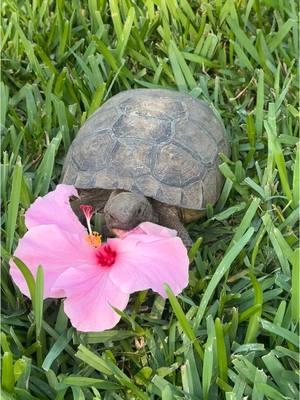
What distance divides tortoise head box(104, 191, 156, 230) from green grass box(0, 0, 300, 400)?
161 millimetres

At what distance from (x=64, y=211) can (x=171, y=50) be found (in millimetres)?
968

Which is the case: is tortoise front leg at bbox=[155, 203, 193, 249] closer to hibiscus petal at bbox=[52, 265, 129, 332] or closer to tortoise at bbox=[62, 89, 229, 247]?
tortoise at bbox=[62, 89, 229, 247]

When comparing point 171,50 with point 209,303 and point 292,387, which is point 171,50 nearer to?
point 209,303

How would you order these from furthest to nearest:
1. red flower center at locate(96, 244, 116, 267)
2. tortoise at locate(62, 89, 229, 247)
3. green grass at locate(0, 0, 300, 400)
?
tortoise at locate(62, 89, 229, 247)
red flower center at locate(96, 244, 116, 267)
green grass at locate(0, 0, 300, 400)

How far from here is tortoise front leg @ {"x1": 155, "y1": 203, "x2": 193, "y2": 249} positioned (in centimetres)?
177

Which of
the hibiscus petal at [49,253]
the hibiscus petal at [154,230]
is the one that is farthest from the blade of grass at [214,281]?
the hibiscus petal at [49,253]

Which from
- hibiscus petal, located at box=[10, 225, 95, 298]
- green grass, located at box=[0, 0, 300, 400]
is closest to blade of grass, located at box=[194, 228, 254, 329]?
green grass, located at box=[0, 0, 300, 400]

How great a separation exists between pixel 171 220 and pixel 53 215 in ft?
1.08

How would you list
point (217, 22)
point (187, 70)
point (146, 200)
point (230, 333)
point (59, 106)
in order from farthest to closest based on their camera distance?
point (217, 22) → point (187, 70) → point (59, 106) → point (146, 200) → point (230, 333)

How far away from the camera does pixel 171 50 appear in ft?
7.90

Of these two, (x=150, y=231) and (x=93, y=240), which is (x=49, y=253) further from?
(x=150, y=231)

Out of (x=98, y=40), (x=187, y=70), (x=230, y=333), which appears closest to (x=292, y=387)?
(x=230, y=333)

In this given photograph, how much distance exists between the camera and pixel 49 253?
1.54m

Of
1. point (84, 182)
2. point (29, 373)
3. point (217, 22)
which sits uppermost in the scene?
point (217, 22)
